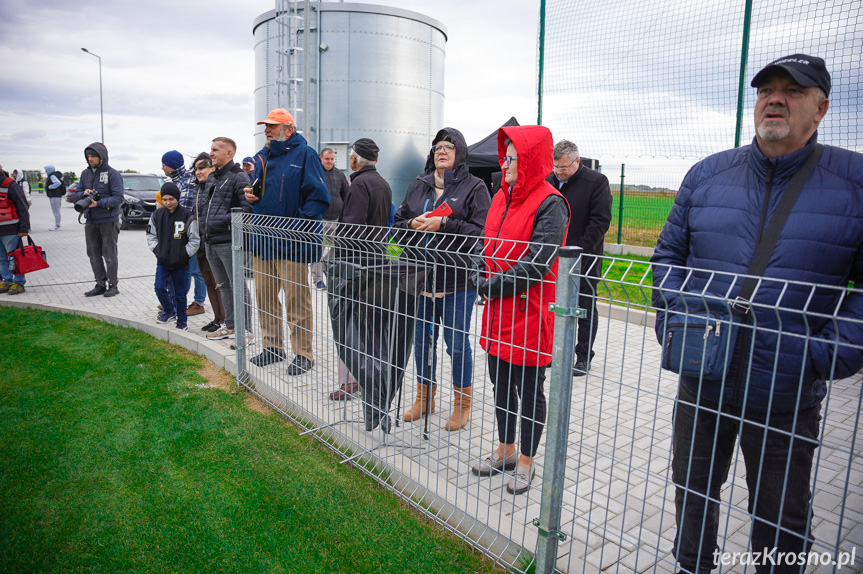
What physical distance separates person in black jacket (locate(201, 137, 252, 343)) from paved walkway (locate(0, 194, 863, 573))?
0.80 m

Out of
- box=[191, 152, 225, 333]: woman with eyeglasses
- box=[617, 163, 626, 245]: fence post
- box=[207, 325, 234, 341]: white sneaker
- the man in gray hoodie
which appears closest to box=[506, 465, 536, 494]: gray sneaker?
box=[207, 325, 234, 341]: white sneaker

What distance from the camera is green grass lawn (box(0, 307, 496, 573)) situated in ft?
8.42

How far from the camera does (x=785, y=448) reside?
6.37 feet

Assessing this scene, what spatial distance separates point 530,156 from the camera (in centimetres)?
288

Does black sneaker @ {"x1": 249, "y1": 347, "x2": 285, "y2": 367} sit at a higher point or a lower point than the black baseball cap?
lower

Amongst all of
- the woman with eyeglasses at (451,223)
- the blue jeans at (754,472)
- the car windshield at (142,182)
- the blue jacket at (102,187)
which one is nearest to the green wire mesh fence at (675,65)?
the woman with eyeglasses at (451,223)

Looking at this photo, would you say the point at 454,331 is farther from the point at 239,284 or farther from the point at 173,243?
the point at 173,243

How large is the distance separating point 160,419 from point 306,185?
7.37ft

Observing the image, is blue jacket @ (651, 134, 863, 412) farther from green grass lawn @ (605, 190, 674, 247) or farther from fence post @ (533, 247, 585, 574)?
green grass lawn @ (605, 190, 674, 247)

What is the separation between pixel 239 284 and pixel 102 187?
4336 millimetres

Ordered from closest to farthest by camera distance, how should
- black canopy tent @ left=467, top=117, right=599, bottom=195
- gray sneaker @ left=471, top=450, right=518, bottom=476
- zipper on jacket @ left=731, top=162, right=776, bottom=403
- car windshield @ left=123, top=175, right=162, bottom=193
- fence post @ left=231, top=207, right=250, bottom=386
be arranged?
zipper on jacket @ left=731, top=162, right=776, bottom=403 < gray sneaker @ left=471, top=450, right=518, bottom=476 < fence post @ left=231, top=207, right=250, bottom=386 < black canopy tent @ left=467, top=117, right=599, bottom=195 < car windshield @ left=123, top=175, right=162, bottom=193

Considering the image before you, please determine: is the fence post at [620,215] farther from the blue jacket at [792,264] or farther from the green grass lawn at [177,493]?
the blue jacket at [792,264]

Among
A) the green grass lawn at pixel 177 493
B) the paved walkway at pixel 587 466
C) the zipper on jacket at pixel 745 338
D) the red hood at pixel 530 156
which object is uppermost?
the red hood at pixel 530 156

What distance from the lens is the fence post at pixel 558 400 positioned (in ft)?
6.69
